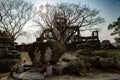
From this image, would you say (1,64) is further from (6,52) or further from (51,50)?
(51,50)

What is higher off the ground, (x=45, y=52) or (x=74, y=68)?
(x=45, y=52)

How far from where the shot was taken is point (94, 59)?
1109cm

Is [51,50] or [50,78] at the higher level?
[51,50]

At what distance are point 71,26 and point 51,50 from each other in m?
14.1

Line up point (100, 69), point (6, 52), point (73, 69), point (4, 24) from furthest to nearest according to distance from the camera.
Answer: point (4, 24), point (6, 52), point (100, 69), point (73, 69)

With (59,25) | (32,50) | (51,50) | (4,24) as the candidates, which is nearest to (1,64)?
→ (32,50)

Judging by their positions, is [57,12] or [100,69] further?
[57,12]

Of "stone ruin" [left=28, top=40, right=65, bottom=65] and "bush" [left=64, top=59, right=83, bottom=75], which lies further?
"stone ruin" [left=28, top=40, right=65, bottom=65]

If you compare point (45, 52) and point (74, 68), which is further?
point (45, 52)

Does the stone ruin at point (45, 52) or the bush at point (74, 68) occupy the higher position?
the stone ruin at point (45, 52)

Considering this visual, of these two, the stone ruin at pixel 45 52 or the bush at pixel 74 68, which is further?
the stone ruin at pixel 45 52

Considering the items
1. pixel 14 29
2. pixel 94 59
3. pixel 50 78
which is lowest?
pixel 50 78

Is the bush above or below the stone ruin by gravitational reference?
below

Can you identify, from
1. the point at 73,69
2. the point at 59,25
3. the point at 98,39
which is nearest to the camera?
the point at 73,69
